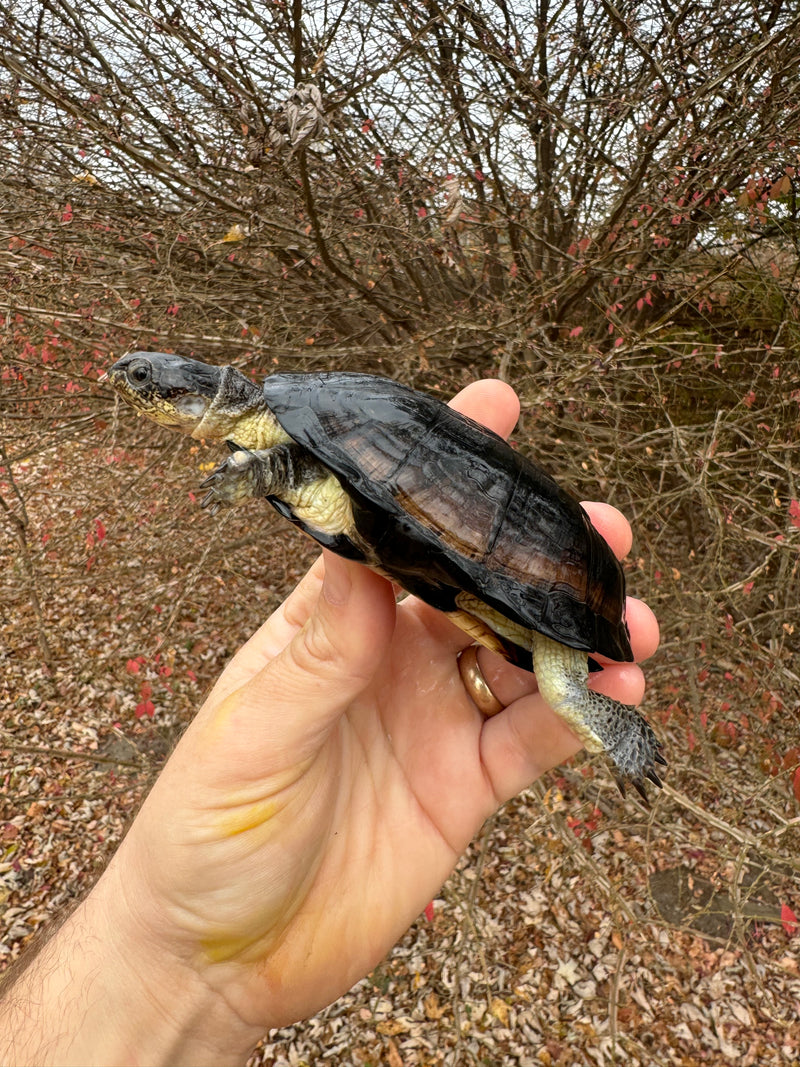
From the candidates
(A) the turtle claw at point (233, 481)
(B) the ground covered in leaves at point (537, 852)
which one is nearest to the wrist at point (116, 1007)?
(B) the ground covered in leaves at point (537, 852)

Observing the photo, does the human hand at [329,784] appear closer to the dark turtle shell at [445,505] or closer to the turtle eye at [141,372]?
the dark turtle shell at [445,505]

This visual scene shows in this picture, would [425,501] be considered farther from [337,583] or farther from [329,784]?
[329,784]

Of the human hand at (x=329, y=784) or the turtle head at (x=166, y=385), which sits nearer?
the human hand at (x=329, y=784)

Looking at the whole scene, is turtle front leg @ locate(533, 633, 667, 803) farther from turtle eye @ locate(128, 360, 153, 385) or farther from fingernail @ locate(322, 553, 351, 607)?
turtle eye @ locate(128, 360, 153, 385)

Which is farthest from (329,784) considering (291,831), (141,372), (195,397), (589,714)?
(141,372)

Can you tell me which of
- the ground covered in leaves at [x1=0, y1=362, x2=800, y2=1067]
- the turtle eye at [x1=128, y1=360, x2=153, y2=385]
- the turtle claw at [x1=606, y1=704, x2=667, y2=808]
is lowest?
the ground covered in leaves at [x1=0, y1=362, x2=800, y2=1067]

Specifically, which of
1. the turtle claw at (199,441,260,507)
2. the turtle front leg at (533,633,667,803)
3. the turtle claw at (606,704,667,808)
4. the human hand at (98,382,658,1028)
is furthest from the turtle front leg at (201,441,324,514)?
the turtle claw at (606,704,667,808)
